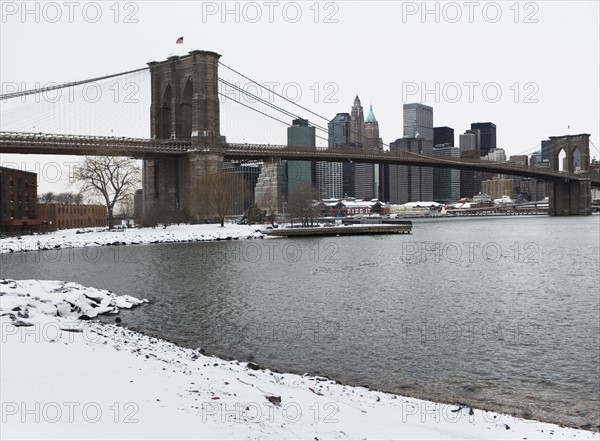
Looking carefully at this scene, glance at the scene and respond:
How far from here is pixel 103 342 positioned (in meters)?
9.89

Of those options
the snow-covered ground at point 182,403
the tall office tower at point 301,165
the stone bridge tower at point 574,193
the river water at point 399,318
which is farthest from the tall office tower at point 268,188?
the snow-covered ground at point 182,403

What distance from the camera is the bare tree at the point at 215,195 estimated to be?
5922 cm

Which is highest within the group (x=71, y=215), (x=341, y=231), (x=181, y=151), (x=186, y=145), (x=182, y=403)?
(x=186, y=145)

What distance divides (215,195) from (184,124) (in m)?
19.3

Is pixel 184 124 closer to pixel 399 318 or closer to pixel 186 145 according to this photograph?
pixel 186 145

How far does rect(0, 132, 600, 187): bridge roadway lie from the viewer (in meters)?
54.9

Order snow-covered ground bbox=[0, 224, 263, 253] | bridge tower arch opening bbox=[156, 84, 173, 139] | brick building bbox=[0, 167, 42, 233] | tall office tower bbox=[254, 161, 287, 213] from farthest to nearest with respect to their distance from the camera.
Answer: bridge tower arch opening bbox=[156, 84, 173, 139]
tall office tower bbox=[254, 161, 287, 213]
brick building bbox=[0, 167, 42, 233]
snow-covered ground bbox=[0, 224, 263, 253]

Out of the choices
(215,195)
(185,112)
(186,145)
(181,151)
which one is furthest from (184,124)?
(215,195)

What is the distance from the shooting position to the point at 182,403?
676cm

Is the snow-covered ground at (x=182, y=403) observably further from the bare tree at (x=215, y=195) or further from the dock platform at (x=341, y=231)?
the bare tree at (x=215, y=195)

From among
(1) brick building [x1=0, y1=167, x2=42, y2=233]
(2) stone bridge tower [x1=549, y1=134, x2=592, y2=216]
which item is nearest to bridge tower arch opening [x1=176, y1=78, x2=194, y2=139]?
(1) brick building [x1=0, y1=167, x2=42, y2=233]

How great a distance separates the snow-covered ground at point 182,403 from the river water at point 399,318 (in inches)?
46.9

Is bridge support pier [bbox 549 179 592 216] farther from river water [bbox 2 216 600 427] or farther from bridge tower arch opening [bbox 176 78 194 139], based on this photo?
river water [bbox 2 216 600 427]

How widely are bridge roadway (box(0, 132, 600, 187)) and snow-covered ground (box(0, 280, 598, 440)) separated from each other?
49353 mm
